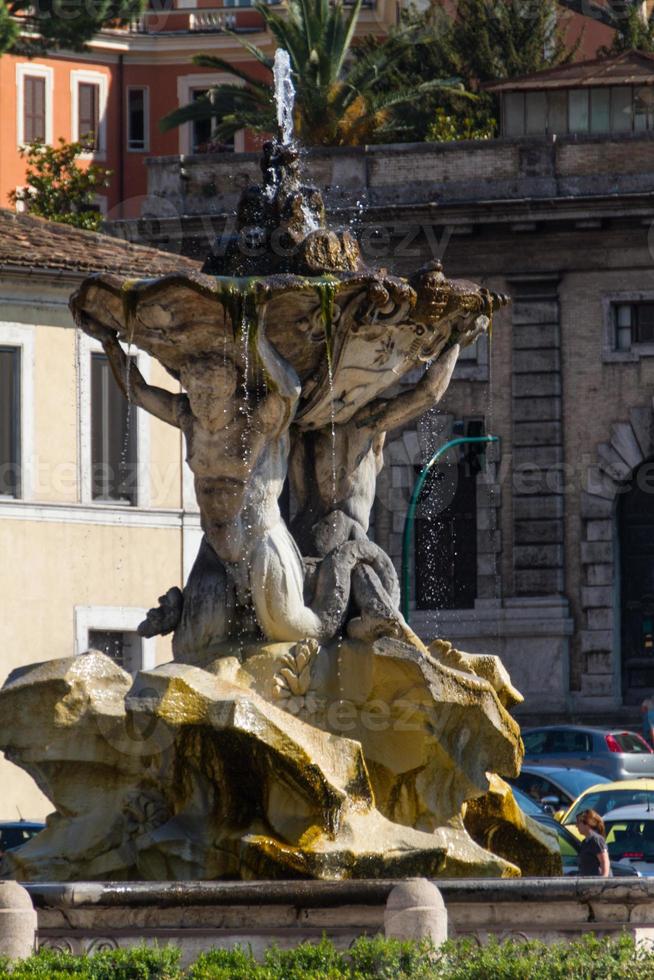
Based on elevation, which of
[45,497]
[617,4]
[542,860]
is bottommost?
[542,860]

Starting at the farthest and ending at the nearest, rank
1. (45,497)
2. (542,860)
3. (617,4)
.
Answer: (617,4)
(45,497)
(542,860)

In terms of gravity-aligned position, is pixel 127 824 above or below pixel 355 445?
below

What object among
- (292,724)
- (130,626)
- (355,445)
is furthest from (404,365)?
(130,626)

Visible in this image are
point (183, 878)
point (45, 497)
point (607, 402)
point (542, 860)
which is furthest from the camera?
point (607, 402)

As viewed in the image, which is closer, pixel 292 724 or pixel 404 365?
pixel 292 724

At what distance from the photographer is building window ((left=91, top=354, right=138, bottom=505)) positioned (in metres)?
36.2

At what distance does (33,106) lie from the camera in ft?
231

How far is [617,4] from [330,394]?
4221 centimetres

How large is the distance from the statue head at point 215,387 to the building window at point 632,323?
2980 centimetres

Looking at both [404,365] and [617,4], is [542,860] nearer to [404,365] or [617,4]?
[404,365]

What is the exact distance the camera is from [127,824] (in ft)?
52.0

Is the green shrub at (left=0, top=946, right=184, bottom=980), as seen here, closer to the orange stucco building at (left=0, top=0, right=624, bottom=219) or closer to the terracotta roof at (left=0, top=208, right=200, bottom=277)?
the terracotta roof at (left=0, top=208, right=200, bottom=277)

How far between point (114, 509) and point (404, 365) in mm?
19579

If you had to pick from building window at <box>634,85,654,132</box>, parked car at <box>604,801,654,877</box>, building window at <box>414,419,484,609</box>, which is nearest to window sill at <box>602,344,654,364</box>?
building window at <box>414,419,484,609</box>
